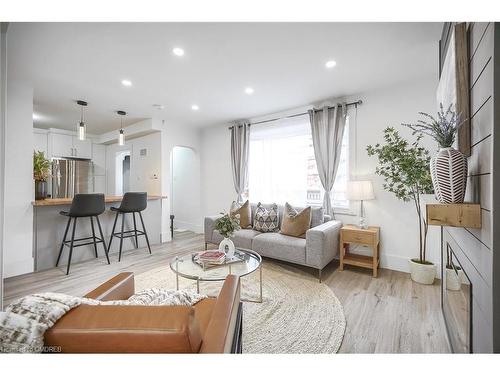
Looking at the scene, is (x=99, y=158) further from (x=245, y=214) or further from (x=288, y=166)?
(x=288, y=166)

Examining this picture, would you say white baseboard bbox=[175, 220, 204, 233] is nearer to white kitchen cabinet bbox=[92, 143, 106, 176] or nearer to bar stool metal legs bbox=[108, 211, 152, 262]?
bar stool metal legs bbox=[108, 211, 152, 262]

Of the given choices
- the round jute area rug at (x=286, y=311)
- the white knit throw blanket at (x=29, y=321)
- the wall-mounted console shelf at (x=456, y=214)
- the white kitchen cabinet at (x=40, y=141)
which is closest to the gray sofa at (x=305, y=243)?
the round jute area rug at (x=286, y=311)

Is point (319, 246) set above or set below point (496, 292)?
below

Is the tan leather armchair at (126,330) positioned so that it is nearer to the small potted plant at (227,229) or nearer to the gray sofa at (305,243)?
the small potted plant at (227,229)

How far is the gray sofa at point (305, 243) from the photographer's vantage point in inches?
105

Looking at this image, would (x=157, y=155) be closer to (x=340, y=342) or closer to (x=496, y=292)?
(x=340, y=342)

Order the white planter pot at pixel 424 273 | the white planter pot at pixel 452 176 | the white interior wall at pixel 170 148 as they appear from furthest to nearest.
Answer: the white interior wall at pixel 170 148
the white planter pot at pixel 424 273
the white planter pot at pixel 452 176

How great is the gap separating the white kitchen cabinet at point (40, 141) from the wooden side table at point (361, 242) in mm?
6371

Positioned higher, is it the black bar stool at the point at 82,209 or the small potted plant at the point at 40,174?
the small potted plant at the point at 40,174

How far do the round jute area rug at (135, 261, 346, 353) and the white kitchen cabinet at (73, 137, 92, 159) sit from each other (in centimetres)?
448

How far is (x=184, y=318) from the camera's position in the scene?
28.7 inches
